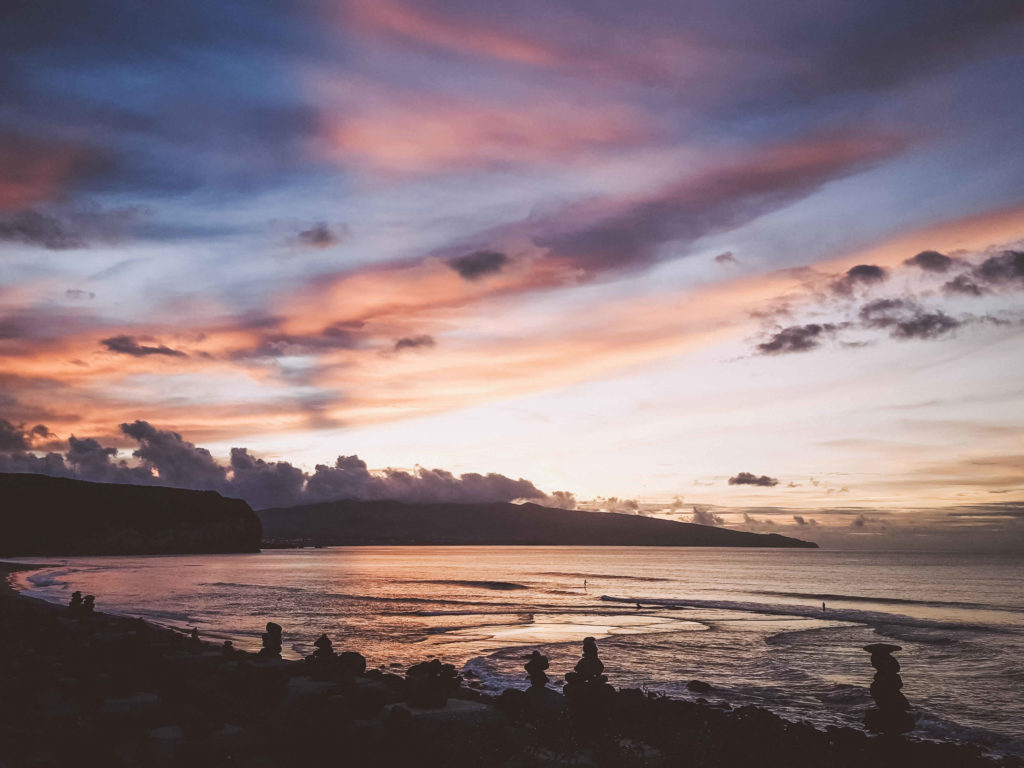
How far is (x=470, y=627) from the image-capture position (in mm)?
51000

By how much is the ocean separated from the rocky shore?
5.22m

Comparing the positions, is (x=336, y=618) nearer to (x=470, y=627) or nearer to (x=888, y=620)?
(x=470, y=627)

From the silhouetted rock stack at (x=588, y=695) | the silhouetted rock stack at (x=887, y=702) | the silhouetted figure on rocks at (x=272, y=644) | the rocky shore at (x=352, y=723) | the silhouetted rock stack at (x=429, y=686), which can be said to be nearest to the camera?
the silhouetted rock stack at (x=887, y=702)

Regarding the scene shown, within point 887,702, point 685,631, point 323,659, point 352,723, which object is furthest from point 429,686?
point 685,631

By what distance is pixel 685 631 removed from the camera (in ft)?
162

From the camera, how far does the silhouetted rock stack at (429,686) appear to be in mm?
18797

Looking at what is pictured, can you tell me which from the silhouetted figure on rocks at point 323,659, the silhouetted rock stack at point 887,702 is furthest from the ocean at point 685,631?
the silhouetted rock stack at point 887,702

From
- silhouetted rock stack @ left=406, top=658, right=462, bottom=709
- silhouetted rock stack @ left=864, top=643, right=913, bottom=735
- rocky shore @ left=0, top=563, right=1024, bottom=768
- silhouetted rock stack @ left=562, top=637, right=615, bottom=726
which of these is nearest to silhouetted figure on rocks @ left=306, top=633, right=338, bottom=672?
rocky shore @ left=0, top=563, right=1024, bottom=768

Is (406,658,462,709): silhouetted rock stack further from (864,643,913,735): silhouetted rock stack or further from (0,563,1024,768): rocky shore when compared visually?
(864,643,913,735): silhouetted rock stack

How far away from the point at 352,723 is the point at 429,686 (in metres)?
4.51

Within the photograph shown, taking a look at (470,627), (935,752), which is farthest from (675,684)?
(470,627)

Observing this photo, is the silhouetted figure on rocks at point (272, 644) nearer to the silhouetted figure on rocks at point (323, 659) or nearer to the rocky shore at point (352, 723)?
the rocky shore at point (352, 723)

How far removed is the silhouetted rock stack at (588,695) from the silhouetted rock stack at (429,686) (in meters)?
3.30

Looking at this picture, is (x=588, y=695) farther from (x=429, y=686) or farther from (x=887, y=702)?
(x=887, y=702)
